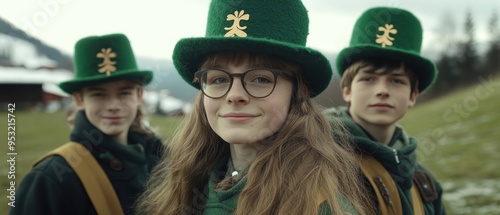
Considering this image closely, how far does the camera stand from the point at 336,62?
326 centimetres

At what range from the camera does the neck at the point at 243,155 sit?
7.05 feet

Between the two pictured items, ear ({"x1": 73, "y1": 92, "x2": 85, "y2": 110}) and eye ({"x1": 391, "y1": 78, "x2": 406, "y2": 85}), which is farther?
ear ({"x1": 73, "y1": 92, "x2": 85, "y2": 110})

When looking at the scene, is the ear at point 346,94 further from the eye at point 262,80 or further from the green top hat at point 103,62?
the green top hat at point 103,62

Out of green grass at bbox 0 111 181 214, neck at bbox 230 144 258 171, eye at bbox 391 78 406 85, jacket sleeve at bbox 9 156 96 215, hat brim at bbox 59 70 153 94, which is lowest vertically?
green grass at bbox 0 111 181 214

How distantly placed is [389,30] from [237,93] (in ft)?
4.66

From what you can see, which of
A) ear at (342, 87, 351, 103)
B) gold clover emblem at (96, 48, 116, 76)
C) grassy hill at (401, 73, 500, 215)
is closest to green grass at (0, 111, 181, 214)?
gold clover emblem at (96, 48, 116, 76)

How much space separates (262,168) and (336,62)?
145cm

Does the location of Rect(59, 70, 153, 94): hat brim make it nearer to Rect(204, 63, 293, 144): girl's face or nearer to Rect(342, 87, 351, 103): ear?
Rect(342, 87, 351, 103): ear

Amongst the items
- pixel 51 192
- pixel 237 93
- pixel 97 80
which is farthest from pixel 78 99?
pixel 237 93

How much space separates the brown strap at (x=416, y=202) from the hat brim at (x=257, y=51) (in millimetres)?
996

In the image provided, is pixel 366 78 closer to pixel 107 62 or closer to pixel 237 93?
pixel 237 93

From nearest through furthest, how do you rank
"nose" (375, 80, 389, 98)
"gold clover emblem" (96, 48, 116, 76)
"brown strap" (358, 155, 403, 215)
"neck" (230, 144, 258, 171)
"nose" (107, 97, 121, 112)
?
1. "neck" (230, 144, 258, 171)
2. "brown strap" (358, 155, 403, 215)
3. "nose" (375, 80, 389, 98)
4. "nose" (107, 97, 121, 112)
5. "gold clover emblem" (96, 48, 116, 76)

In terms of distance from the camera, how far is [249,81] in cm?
199

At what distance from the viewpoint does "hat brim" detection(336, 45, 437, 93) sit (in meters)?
2.91
